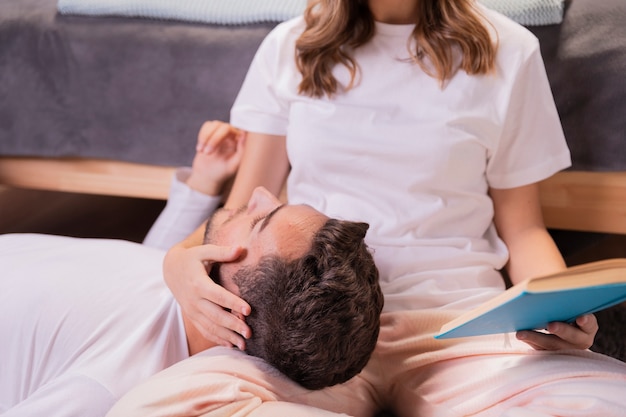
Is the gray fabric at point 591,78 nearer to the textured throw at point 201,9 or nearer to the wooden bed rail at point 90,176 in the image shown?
the textured throw at point 201,9

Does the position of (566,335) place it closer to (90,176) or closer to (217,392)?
(217,392)

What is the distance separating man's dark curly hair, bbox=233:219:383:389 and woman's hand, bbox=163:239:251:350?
0.02 metres

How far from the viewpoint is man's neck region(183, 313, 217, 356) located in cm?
125

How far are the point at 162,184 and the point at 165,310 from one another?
0.62m

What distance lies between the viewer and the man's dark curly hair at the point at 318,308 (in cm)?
106

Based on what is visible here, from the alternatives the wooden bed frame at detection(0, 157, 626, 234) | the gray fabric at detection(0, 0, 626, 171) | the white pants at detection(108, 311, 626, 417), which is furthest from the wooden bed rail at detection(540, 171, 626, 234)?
the white pants at detection(108, 311, 626, 417)

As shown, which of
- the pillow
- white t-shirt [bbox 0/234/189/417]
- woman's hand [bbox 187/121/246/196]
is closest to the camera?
the pillow

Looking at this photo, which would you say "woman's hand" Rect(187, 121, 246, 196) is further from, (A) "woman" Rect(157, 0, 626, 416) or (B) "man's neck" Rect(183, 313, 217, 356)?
(B) "man's neck" Rect(183, 313, 217, 356)

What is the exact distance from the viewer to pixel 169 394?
1.03 m

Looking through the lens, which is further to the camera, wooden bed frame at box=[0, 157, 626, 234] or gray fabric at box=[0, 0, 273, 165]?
gray fabric at box=[0, 0, 273, 165]

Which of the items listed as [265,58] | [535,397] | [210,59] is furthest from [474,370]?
[210,59]

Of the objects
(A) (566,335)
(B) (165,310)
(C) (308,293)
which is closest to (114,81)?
(B) (165,310)

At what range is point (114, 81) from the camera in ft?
5.87

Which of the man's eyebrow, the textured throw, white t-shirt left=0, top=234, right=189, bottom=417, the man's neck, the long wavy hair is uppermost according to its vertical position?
→ the long wavy hair
